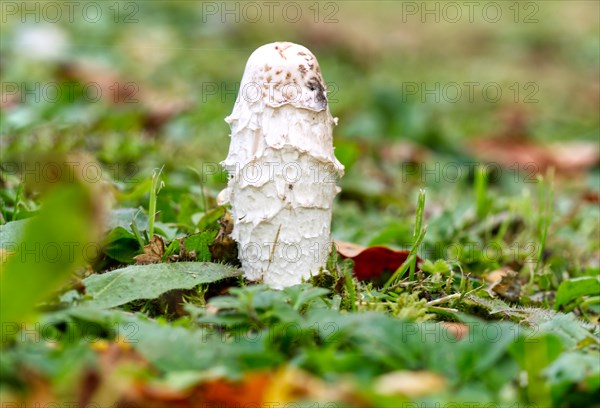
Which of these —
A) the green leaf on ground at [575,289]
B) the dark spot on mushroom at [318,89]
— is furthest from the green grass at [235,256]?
→ the dark spot on mushroom at [318,89]

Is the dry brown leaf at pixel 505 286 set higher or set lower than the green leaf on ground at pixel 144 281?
lower

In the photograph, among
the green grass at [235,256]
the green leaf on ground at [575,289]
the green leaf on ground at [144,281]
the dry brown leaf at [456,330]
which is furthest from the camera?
the green leaf on ground at [575,289]

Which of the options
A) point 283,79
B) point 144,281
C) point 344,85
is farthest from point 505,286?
point 344,85

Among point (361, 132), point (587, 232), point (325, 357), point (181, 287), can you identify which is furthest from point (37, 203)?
point (361, 132)

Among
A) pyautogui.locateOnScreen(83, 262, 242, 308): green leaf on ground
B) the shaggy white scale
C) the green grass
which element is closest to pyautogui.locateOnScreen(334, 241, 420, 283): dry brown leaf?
the green grass

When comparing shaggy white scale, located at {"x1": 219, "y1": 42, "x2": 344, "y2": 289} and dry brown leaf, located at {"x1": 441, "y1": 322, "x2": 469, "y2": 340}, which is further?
shaggy white scale, located at {"x1": 219, "y1": 42, "x2": 344, "y2": 289}

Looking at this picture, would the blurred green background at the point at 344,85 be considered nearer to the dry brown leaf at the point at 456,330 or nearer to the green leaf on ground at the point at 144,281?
the green leaf on ground at the point at 144,281

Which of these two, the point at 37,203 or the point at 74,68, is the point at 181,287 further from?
the point at 74,68

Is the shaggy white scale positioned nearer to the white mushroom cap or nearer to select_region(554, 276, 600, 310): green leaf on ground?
the white mushroom cap

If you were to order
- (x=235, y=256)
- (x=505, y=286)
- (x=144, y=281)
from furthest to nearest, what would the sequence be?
(x=505, y=286)
(x=235, y=256)
(x=144, y=281)

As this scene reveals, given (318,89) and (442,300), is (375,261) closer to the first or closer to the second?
(442,300)

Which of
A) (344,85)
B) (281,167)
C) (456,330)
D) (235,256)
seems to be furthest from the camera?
(344,85)
